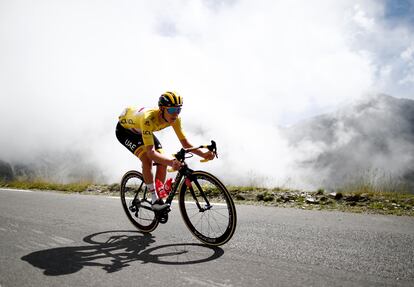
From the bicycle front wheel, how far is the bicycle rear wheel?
706mm

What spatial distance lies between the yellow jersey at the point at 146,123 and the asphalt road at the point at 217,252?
152 centimetres

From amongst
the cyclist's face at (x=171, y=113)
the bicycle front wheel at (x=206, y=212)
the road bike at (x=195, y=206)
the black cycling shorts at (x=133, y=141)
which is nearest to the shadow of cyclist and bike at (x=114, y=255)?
the bicycle front wheel at (x=206, y=212)

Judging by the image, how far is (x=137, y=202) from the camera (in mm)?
5855

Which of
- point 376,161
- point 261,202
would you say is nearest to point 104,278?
point 261,202

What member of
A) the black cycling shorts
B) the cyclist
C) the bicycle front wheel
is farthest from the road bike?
the black cycling shorts

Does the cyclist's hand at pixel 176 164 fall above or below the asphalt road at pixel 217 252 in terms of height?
above

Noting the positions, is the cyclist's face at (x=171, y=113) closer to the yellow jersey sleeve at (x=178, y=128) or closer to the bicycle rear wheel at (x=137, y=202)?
the yellow jersey sleeve at (x=178, y=128)

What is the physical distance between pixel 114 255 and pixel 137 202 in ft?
5.26

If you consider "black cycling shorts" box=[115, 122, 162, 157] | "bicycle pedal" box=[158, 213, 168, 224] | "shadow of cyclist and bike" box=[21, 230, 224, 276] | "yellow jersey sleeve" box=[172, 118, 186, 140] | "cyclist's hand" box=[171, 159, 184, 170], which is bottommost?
"shadow of cyclist and bike" box=[21, 230, 224, 276]

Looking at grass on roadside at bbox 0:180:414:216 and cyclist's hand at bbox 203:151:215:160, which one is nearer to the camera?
cyclist's hand at bbox 203:151:215:160

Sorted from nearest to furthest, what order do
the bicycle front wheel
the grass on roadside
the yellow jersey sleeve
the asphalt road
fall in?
the asphalt road
the bicycle front wheel
the yellow jersey sleeve
the grass on roadside

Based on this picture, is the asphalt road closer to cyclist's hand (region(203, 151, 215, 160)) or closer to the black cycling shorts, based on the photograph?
cyclist's hand (region(203, 151, 215, 160))

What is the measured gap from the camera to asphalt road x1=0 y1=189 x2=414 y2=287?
3.42 meters

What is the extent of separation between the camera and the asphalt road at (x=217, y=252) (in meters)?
3.42
